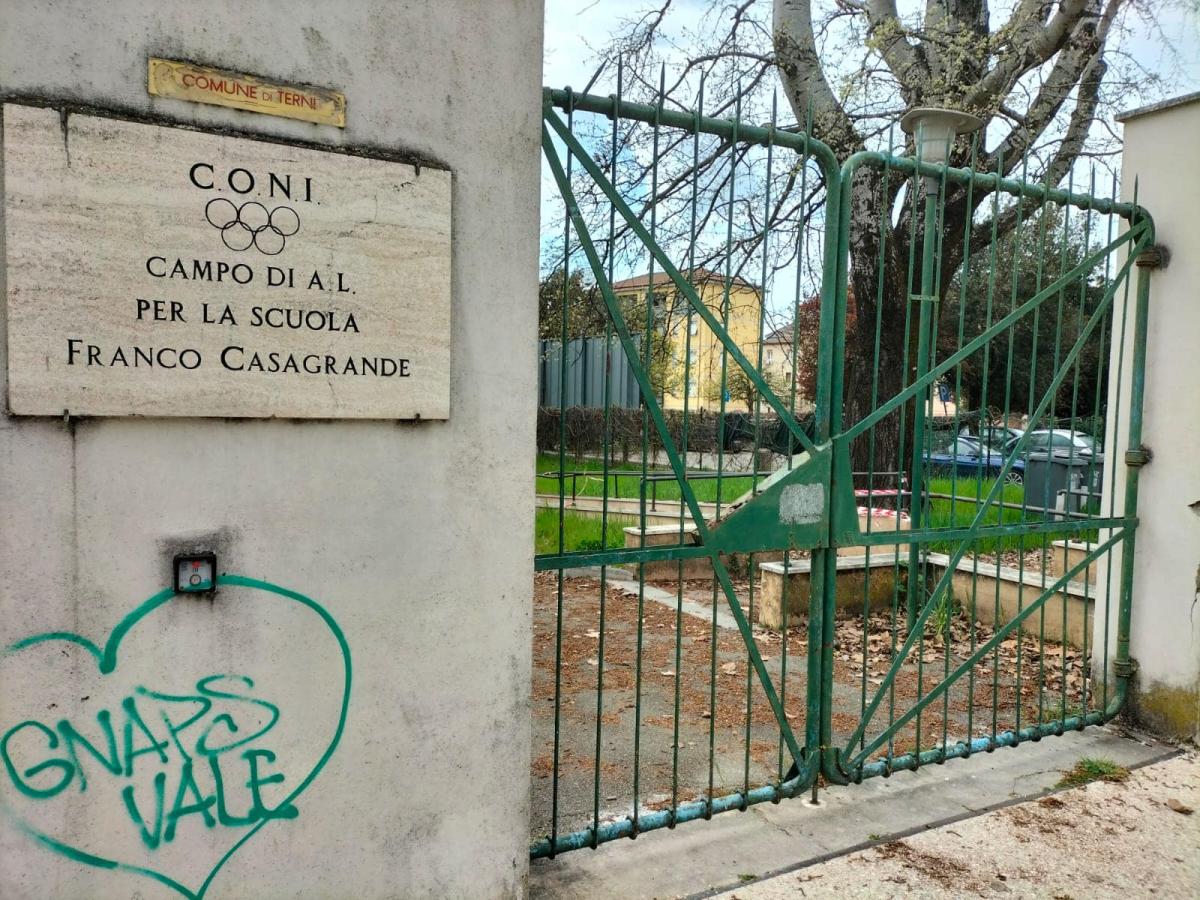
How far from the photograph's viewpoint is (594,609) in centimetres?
739

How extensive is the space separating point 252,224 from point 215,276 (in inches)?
6.1

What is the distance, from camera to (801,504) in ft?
10.6

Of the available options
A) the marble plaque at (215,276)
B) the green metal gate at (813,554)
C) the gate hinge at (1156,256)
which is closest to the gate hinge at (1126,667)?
the green metal gate at (813,554)

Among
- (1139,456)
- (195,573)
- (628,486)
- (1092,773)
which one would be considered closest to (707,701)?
(1092,773)

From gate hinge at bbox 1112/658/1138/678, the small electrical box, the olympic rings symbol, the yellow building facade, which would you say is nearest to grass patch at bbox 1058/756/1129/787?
gate hinge at bbox 1112/658/1138/678

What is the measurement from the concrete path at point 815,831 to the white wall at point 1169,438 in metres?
0.36

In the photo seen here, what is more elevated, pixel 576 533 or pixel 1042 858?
pixel 576 533

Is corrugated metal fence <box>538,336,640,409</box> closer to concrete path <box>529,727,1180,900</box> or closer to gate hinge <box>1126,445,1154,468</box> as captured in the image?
concrete path <box>529,727,1180,900</box>

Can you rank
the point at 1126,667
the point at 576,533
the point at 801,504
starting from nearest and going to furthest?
the point at 801,504 < the point at 1126,667 < the point at 576,533

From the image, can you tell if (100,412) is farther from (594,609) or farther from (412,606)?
(594,609)

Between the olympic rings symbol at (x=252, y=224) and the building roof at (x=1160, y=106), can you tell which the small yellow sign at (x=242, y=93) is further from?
the building roof at (x=1160, y=106)

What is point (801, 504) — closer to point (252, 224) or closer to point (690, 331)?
point (690, 331)

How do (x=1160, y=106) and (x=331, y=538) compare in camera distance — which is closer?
(x=331, y=538)

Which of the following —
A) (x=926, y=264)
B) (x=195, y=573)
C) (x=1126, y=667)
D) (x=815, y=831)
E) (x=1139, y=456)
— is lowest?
(x=815, y=831)
